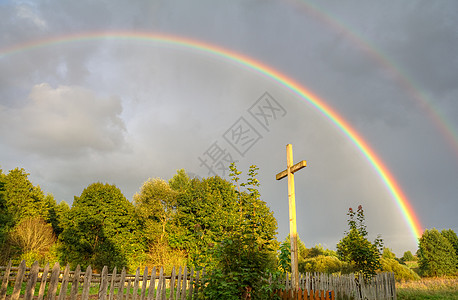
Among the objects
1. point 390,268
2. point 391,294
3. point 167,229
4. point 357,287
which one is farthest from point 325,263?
point 167,229

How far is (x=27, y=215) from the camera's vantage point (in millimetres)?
26938

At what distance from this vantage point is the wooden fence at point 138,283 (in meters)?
5.65

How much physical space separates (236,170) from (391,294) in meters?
9.84

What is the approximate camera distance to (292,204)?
7984 mm

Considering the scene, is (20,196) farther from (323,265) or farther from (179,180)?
(323,265)

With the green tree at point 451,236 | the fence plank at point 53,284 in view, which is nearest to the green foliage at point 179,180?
the fence plank at point 53,284

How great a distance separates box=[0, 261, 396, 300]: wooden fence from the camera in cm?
565

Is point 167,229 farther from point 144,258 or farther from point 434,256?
point 434,256

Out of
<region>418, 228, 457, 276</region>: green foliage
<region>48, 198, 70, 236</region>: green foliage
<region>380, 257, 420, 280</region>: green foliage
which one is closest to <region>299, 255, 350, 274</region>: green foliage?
<region>380, 257, 420, 280</region>: green foliage

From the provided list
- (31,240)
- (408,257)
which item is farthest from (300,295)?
(408,257)

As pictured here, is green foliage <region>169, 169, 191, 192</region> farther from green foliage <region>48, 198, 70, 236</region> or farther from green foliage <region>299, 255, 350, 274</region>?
green foliage <region>299, 255, 350, 274</region>

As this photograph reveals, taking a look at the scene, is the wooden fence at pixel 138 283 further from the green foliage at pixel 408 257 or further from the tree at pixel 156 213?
the green foliage at pixel 408 257

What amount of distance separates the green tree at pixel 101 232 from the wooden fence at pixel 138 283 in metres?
8.18

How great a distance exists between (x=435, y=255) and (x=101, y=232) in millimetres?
33993
